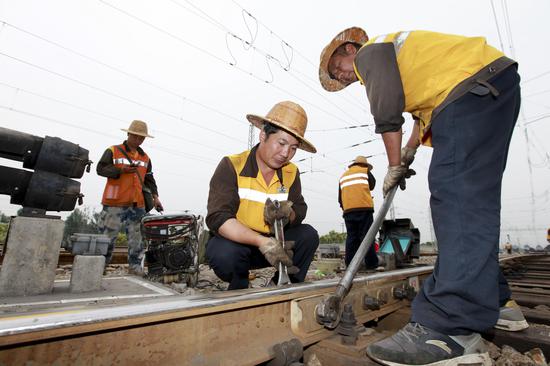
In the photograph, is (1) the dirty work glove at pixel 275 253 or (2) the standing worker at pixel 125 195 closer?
(1) the dirty work glove at pixel 275 253

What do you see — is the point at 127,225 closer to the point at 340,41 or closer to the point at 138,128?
the point at 138,128

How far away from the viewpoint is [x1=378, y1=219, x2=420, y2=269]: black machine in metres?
4.97

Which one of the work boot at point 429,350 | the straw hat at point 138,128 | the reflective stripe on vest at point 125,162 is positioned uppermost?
the straw hat at point 138,128

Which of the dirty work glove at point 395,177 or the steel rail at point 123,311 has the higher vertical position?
the dirty work glove at point 395,177

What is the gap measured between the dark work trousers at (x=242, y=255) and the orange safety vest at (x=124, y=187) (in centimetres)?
285

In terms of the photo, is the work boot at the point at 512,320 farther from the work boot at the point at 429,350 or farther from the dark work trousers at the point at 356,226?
the dark work trousers at the point at 356,226

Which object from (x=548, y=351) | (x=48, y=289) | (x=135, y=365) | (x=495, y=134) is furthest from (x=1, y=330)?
(x=48, y=289)

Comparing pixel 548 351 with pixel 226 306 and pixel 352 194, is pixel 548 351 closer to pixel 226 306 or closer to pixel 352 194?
pixel 226 306

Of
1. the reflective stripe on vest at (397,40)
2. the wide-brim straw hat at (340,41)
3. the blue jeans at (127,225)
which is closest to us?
the reflective stripe on vest at (397,40)

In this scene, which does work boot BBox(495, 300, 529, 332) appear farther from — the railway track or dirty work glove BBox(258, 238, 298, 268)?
dirty work glove BBox(258, 238, 298, 268)

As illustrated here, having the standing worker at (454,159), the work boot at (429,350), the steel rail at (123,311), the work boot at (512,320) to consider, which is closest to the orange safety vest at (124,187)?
the steel rail at (123,311)

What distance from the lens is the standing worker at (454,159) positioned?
4.38 ft

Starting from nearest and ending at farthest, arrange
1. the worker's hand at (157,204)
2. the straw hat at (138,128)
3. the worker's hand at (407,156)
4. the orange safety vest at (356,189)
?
the worker's hand at (407,156) < the straw hat at (138,128) < the worker's hand at (157,204) < the orange safety vest at (356,189)

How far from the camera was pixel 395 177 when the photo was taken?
211cm
